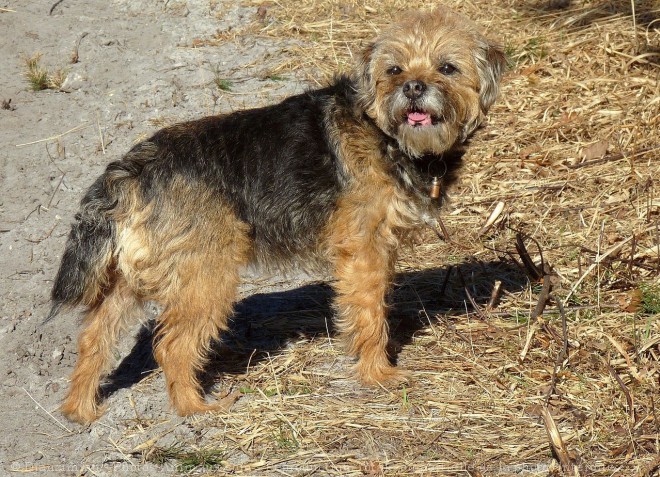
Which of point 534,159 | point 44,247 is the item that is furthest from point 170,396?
point 534,159

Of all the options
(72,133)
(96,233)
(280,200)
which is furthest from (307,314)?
(72,133)

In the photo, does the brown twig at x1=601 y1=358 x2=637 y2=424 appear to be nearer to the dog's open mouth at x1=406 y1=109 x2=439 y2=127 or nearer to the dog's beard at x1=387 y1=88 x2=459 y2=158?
the dog's beard at x1=387 y1=88 x2=459 y2=158

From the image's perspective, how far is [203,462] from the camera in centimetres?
482

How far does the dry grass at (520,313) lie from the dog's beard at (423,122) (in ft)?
3.46

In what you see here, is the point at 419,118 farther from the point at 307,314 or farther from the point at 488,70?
the point at 307,314

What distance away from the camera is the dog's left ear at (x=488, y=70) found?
5266 millimetres

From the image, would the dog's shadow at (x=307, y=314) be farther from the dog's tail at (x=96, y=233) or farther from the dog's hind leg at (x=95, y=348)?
the dog's tail at (x=96, y=233)

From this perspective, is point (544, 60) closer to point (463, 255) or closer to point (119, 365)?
point (463, 255)

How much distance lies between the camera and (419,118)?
199 inches

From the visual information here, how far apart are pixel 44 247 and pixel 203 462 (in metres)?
3.05

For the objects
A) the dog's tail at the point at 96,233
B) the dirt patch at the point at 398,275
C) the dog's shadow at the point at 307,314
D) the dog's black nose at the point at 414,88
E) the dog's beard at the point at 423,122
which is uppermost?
the dog's black nose at the point at 414,88

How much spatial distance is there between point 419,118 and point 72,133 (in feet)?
14.2

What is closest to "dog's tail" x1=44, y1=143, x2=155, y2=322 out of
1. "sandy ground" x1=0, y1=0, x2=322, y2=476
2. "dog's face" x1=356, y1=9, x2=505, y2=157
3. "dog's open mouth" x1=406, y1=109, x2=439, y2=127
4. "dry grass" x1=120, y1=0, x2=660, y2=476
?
"sandy ground" x1=0, y1=0, x2=322, y2=476

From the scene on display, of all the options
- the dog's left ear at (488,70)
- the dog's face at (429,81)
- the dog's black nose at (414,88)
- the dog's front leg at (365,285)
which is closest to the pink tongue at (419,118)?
the dog's face at (429,81)
